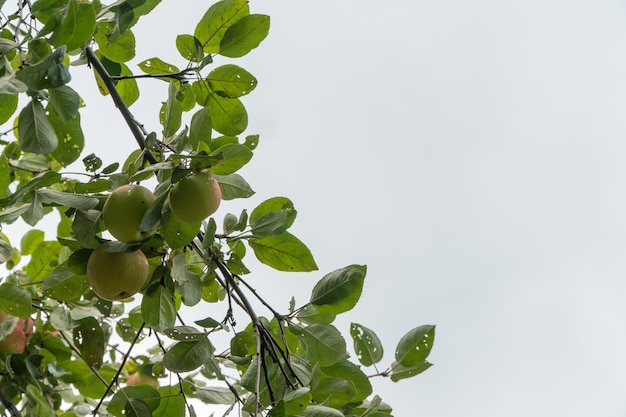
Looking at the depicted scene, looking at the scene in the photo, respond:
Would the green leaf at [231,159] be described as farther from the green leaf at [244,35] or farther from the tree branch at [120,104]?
the green leaf at [244,35]

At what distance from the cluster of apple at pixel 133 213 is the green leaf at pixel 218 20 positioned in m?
0.36

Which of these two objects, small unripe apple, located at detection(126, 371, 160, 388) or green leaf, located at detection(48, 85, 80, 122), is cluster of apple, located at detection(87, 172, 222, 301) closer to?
green leaf, located at detection(48, 85, 80, 122)

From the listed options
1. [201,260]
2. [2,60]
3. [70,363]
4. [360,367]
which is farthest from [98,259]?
[70,363]

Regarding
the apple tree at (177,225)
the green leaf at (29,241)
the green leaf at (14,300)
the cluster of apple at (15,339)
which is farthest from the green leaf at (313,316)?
the green leaf at (29,241)

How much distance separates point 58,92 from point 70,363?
95cm

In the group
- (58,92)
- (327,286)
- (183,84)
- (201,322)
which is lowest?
(201,322)

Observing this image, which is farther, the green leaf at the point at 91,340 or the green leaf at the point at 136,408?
the green leaf at the point at 91,340

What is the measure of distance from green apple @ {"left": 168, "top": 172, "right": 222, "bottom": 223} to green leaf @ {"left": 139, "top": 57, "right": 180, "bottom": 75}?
0.42 m

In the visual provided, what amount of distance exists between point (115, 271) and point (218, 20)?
503 mm

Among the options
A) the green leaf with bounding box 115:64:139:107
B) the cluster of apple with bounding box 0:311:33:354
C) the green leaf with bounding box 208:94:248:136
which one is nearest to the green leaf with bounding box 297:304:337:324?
the green leaf with bounding box 208:94:248:136

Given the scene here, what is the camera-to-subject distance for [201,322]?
3.67 feet

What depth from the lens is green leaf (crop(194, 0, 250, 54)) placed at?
1.27m

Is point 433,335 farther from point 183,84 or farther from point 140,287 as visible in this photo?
point 183,84

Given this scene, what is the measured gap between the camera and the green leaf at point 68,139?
3.88ft
